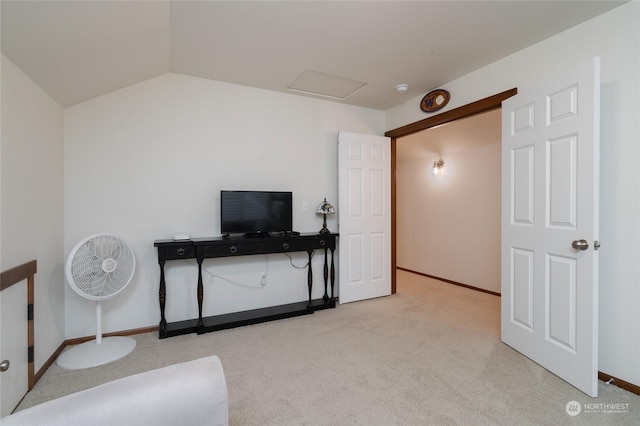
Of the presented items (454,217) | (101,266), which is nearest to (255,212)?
(101,266)

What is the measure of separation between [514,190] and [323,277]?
223 centimetres

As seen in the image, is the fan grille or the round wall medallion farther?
the round wall medallion

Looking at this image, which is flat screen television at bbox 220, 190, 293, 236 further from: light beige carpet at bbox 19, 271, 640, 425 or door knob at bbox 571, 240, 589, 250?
door knob at bbox 571, 240, 589, 250

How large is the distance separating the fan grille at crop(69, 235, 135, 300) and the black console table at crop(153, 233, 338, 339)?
0.27 meters

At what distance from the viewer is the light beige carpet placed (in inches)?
67.6

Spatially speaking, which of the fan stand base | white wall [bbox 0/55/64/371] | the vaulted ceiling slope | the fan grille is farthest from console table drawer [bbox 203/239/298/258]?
the vaulted ceiling slope

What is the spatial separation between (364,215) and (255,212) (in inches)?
55.7

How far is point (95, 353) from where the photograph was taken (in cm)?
238

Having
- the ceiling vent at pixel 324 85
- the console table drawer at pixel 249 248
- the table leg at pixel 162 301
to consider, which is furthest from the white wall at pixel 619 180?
the table leg at pixel 162 301

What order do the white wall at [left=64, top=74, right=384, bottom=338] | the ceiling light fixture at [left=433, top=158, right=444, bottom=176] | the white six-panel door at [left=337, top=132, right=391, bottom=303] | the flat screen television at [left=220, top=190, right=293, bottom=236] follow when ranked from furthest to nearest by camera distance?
the ceiling light fixture at [left=433, top=158, right=444, bottom=176] → the white six-panel door at [left=337, top=132, right=391, bottom=303] → the flat screen television at [left=220, top=190, right=293, bottom=236] → the white wall at [left=64, top=74, right=384, bottom=338]

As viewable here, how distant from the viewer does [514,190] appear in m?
2.49

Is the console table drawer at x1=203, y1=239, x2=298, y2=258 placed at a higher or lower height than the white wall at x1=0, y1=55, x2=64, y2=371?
lower

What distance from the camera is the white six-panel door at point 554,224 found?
189cm

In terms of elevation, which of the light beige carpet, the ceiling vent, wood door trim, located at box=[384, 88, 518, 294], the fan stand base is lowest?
the light beige carpet
